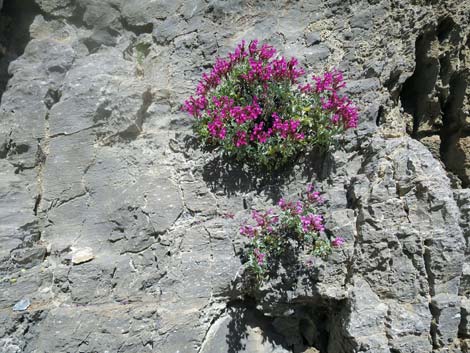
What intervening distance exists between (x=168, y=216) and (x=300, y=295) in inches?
66.8

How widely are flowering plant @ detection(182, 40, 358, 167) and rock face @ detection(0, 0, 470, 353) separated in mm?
274

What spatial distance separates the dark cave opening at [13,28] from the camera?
5.44m

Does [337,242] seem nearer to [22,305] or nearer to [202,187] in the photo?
[202,187]

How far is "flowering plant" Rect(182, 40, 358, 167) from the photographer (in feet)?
14.6

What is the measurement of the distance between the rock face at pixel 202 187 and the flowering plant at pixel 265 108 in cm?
27

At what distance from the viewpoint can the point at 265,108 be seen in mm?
4699

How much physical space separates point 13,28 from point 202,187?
3.73m

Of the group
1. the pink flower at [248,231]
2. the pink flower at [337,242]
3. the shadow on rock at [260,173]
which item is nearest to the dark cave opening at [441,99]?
the shadow on rock at [260,173]

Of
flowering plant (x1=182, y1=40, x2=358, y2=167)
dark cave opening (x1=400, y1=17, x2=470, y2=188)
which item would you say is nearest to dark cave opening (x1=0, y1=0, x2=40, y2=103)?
flowering plant (x1=182, y1=40, x2=358, y2=167)

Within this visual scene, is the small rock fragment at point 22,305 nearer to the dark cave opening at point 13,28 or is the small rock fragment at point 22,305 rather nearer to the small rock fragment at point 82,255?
the small rock fragment at point 82,255

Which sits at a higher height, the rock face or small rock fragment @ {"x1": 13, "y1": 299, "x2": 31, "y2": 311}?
the rock face

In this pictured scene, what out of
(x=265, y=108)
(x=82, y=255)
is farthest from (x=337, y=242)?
(x=82, y=255)

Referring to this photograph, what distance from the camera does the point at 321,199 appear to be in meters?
4.26

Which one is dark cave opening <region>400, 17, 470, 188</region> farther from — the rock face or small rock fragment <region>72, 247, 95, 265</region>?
small rock fragment <region>72, 247, 95, 265</region>
